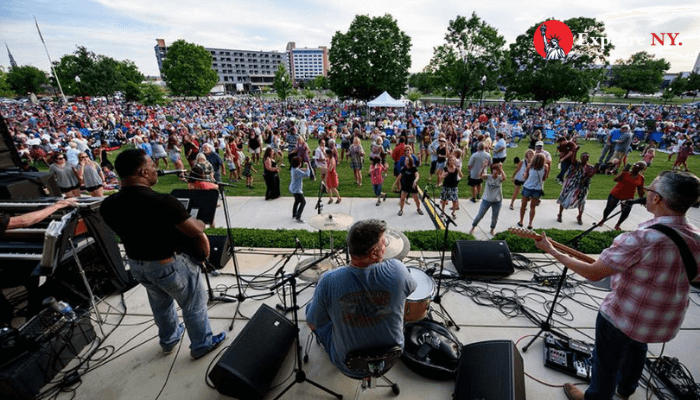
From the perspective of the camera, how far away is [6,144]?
5.75 metres

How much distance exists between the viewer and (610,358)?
2.59 m

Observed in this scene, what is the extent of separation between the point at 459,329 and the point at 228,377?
2.95m

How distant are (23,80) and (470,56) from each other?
105m

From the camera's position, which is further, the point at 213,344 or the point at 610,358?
the point at 213,344

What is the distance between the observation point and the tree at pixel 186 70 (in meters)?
46.8

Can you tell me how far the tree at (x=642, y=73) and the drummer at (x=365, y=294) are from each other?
87.1 meters

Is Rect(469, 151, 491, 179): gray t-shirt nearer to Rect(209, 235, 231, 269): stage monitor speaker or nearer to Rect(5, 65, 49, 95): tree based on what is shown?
Rect(209, 235, 231, 269): stage monitor speaker

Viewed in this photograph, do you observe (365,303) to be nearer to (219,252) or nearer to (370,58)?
(219,252)

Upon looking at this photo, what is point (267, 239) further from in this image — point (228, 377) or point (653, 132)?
point (653, 132)

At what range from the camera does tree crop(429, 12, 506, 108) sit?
36.6 meters

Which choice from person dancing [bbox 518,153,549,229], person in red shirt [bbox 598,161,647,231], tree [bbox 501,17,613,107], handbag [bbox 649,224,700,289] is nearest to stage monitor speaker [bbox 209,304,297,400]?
handbag [bbox 649,224,700,289]

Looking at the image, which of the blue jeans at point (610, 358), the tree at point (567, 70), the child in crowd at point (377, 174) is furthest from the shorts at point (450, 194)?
the tree at point (567, 70)

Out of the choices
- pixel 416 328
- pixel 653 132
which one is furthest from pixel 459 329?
pixel 653 132

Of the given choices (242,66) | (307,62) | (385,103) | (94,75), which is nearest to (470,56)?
(385,103)
